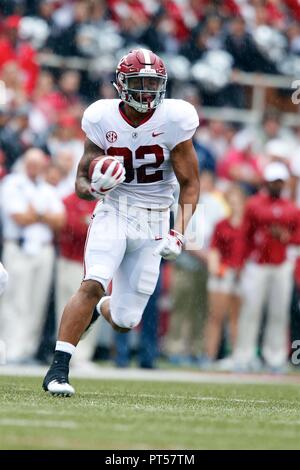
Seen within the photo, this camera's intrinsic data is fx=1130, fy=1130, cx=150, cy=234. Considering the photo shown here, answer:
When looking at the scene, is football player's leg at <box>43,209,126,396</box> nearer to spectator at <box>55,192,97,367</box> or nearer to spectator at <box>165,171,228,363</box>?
spectator at <box>55,192,97,367</box>

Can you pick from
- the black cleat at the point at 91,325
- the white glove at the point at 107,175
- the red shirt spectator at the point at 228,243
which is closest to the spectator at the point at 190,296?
the red shirt spectator at the point at 228,243

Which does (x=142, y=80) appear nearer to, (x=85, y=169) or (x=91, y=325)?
(x=85, y=169)

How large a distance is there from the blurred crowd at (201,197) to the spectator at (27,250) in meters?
0.01

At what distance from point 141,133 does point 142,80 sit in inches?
12.8

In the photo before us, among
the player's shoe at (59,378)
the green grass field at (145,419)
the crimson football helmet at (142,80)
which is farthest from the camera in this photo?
the crimson football helmet at (142,80)

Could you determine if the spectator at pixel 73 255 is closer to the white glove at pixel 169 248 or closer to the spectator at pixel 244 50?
the white glove at pixel 169 248

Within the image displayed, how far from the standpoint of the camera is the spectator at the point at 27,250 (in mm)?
10086

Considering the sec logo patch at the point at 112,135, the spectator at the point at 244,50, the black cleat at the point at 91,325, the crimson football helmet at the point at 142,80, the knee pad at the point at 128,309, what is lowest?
the black cleat at the point at 91,325

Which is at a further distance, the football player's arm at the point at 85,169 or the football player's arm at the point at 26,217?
the football player's arm at the point at 26,217

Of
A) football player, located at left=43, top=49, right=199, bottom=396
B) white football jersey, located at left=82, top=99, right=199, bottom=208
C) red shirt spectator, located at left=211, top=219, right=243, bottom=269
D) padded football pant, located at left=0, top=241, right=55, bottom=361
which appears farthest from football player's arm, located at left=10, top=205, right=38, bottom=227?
white football jersey, located at left=82, top=99, right=199, bottom=208

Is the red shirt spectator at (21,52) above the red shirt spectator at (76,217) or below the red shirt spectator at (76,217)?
above

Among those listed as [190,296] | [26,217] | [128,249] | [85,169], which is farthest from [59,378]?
[190,296]

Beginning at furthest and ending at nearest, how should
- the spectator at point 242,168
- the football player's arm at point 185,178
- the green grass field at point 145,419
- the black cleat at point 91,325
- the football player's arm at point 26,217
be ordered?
1. the spectator at point 242,168
2. the football player's arm at point 26,217
3. the black cleat at point 91,325
4. the football player's arm at point 185,178
5. the green grass field at point 145,419

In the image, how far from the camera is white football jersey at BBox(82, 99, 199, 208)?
6.67 metres
